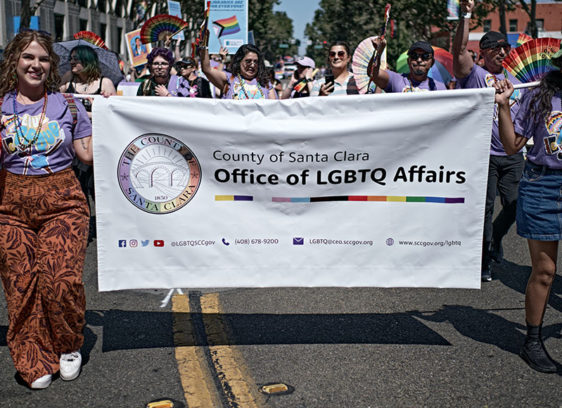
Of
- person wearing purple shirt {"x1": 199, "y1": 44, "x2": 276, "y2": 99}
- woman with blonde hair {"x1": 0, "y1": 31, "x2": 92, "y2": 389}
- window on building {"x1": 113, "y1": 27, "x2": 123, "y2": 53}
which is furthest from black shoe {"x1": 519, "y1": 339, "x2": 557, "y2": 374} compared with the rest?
window on building {"x1": 113, "y1": 27, "x2": 123, "y2": 53}

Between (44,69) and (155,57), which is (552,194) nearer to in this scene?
(44,69)

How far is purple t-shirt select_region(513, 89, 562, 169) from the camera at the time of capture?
3830 millimetres

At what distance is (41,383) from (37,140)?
135 cm

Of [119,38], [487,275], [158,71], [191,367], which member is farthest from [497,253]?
[119,38]

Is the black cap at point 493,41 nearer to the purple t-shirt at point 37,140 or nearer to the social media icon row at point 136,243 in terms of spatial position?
the social media icon row at point 136,243

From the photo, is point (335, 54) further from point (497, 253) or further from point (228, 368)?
point (228, 368)

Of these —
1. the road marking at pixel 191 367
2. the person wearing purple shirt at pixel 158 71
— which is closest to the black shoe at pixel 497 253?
the road marking at pixel 191 367

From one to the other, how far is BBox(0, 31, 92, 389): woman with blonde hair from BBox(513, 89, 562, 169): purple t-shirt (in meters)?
2.64

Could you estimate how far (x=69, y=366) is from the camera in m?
3.80

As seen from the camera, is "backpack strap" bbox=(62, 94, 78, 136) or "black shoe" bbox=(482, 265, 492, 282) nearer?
"backpack strap" bbox=(62, 94, 78, 136)

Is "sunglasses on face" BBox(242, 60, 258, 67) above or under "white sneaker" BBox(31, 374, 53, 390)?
above

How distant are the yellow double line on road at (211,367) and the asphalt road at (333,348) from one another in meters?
0.02

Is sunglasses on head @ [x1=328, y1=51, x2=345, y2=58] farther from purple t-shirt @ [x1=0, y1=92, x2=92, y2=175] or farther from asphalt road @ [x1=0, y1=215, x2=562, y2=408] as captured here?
purple t-shirt @ [x1=0, y1=92, x2=92, y2=175]

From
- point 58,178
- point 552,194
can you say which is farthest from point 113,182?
point 552,194
